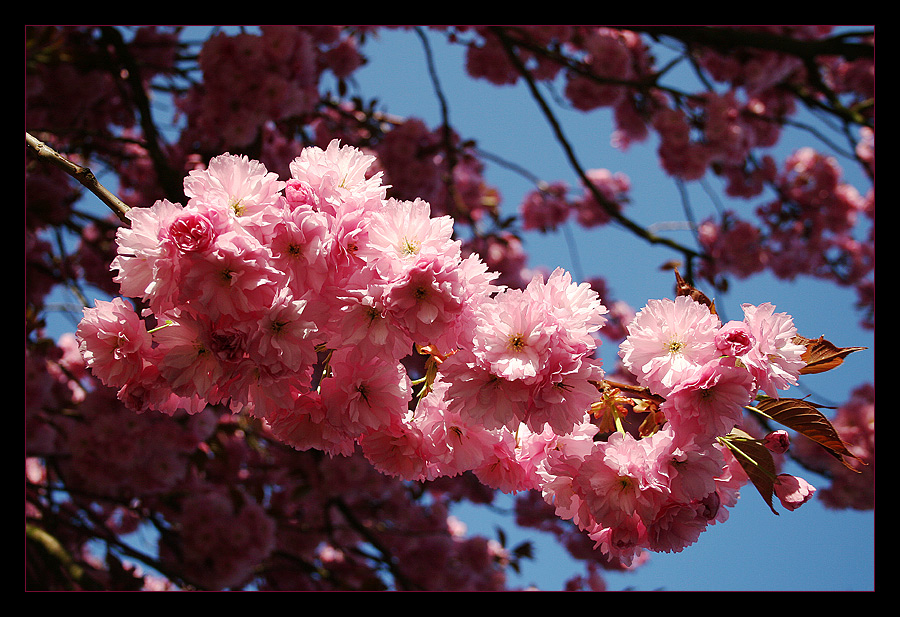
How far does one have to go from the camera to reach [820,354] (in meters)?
1.02

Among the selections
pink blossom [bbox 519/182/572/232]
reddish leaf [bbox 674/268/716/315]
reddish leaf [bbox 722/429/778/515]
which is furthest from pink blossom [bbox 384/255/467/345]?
pink blossom [bbox 519/182/572/232]

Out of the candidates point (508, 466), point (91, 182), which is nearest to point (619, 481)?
point (508, 466)

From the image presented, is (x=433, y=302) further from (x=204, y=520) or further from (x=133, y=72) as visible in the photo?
(x=204, y=520)

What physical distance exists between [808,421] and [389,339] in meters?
0.76

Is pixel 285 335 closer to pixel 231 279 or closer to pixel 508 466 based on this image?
pixel 231 279

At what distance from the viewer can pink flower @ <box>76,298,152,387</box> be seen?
0.99m

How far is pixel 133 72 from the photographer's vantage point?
2371 millimetres

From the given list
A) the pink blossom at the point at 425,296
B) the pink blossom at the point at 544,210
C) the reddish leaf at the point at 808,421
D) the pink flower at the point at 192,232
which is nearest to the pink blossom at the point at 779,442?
the reddish leaf at the point at 808,421

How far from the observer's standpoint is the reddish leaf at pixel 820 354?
1.00 metres

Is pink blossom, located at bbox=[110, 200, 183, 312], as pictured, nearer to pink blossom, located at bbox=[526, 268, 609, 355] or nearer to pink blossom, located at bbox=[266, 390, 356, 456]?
pink blossom, located at bbox=[266, 390, 356, 456]

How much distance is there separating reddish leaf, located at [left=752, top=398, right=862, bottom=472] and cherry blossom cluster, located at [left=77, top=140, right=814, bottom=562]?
88 mm
